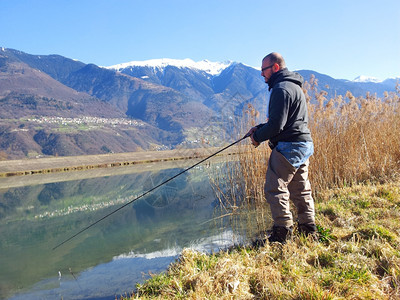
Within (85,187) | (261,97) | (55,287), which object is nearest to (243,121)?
(261,97)

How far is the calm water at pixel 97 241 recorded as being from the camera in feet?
11.3

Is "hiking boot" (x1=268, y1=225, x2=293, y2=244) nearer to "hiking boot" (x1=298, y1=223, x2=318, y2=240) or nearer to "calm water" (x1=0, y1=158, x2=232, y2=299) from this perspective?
"hiking boot" (x1=298, y1=223, x2=318, y2=240)

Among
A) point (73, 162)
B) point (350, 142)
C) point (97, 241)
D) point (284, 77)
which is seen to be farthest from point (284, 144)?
point (73, 162)

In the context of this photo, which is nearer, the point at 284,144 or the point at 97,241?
the point at 284,144

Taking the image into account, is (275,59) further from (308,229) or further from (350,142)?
(350,142)

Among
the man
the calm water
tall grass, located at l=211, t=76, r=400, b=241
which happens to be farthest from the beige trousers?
tall grass, located at l=211, t=76, r=400, b=241

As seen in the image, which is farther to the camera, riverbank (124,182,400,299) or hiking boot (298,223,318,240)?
hiking boot (298,223,318,240)

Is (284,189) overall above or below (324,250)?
above

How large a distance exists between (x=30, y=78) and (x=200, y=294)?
221 m

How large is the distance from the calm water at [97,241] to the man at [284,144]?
1.47 m

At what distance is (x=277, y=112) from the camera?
2.64 meters

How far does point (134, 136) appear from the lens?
413 ft

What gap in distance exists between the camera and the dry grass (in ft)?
6.45

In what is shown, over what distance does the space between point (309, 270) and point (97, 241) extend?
3843 mm
